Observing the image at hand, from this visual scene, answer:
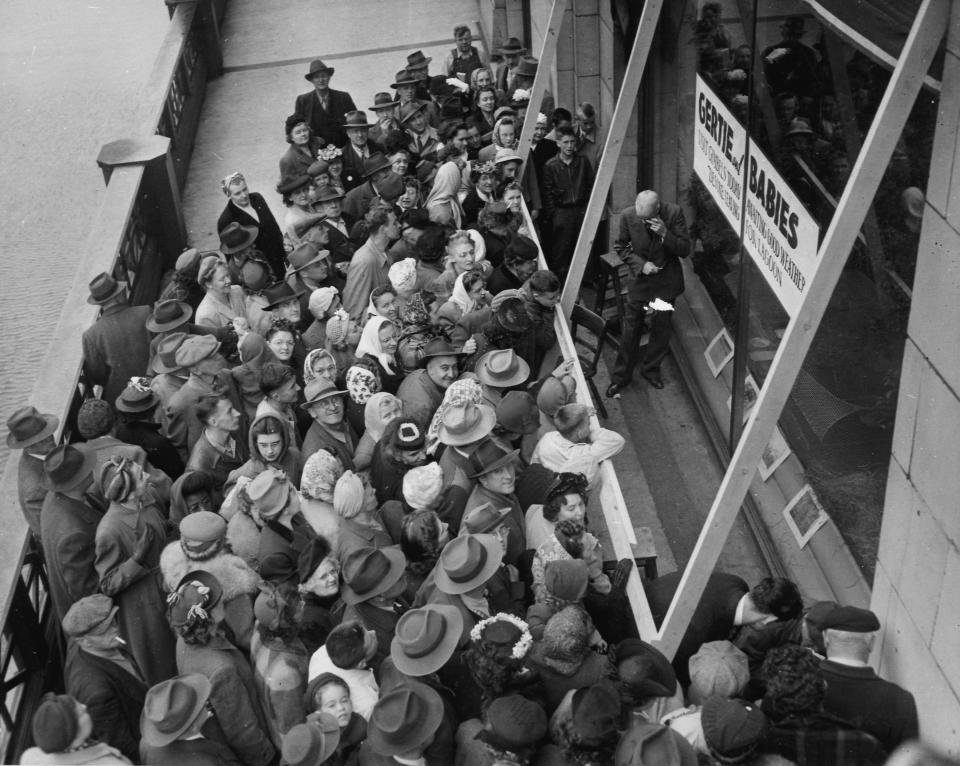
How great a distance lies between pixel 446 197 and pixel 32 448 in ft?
11.7

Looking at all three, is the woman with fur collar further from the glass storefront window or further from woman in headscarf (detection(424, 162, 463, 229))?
woman in headscarf (detection(424, 162, 463, 229))

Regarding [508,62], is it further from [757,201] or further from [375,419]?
[375,419]

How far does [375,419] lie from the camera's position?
5785 mm

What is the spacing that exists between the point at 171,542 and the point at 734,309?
13.1 feet

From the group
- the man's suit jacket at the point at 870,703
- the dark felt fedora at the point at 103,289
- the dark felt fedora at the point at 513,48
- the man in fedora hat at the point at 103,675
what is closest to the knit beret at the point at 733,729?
the man's suit jacket at the point at 870,703

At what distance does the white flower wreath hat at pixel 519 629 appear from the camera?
416 cm

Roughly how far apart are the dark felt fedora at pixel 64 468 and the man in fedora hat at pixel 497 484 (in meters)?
1.98

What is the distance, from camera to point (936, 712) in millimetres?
4254

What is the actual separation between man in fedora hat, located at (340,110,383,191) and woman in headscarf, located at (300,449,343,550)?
4735 millimetres

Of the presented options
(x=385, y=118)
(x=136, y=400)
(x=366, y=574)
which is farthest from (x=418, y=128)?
(x=366, y=574)

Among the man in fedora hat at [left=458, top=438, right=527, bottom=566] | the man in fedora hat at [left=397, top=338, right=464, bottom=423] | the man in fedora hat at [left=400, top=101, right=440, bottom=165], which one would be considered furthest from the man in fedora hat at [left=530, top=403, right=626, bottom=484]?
the man in fedora hat at [left=400, top=101, right=440, bottom=165]

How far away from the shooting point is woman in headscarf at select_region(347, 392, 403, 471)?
5758 millimetres

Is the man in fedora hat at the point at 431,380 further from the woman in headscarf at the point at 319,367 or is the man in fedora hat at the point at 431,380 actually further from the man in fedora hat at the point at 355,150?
the man in fedora hat at the point at 355,150

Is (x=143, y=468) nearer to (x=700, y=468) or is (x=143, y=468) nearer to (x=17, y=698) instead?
(x=17, y=698)
